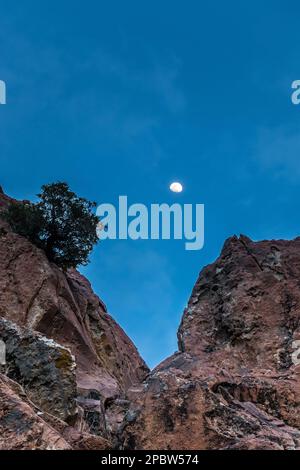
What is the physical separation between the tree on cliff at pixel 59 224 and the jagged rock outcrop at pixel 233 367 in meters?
12.5

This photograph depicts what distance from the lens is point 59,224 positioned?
34.0m

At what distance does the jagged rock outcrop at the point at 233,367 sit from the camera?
10641 millimetres

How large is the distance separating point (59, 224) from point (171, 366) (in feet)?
63.2

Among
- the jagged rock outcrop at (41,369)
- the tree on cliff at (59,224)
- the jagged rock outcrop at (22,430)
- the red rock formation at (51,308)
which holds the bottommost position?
the jagged rock outcrop at (22,430)

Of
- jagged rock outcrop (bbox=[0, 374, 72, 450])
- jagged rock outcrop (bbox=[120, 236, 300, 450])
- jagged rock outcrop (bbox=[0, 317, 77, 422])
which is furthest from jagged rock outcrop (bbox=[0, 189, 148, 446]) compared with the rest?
jagged rock outcrop (bbox=[0, 374, 72, 450])

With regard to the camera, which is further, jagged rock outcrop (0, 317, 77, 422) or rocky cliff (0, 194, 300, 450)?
jagged rock outcrop (0, 317, 77, 422)

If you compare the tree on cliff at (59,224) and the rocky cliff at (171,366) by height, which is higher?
the tree on cliff at (59,224)

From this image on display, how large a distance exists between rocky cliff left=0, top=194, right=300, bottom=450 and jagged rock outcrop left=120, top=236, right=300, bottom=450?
0.03m

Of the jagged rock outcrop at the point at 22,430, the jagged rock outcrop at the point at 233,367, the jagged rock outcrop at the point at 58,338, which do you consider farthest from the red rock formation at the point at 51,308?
the jagged rock outcrop at the point at 22,430

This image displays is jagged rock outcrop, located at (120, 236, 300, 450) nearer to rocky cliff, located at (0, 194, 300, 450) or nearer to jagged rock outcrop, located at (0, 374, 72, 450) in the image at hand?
rocky cliff, located at (0, 194, 300, 450)

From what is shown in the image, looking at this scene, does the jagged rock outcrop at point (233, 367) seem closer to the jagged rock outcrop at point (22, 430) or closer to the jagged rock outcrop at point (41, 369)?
the jagged rock outcrop at point (41, 369)

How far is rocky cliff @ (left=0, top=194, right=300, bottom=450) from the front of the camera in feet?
34.4

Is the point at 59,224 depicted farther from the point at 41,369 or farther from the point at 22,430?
the point at 22,430
